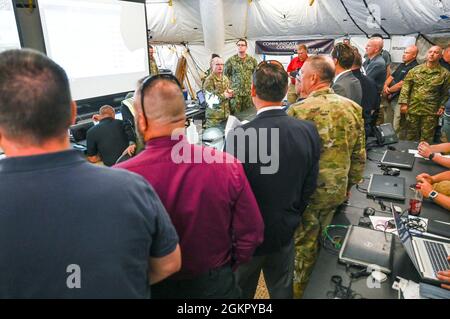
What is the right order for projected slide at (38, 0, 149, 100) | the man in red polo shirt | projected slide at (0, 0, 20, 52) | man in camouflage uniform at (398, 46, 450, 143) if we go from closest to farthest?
projected slide at (0, 0, 20, 52)
projected slide at (38, 0, 149, 100)
man in camouflage uniform at (398, 46, 450, 143)
the man in red polo shirt

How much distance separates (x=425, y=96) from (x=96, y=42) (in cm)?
451

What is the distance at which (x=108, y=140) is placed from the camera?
10.1 feet

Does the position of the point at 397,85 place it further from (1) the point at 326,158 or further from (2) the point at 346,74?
(1) the point at 326,158

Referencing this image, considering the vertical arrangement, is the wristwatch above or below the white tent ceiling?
below

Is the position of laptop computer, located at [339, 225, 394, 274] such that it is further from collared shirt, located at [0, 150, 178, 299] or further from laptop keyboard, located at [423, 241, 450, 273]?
collared shirt, located at [0, 150, 178, 299]

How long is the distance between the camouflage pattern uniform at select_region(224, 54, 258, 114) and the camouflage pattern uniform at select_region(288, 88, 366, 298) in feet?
13.4

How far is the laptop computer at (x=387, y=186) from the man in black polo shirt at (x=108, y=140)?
224 centimetres

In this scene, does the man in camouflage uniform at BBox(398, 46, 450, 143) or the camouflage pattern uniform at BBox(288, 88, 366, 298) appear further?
the man in camouflage uniform at BBox(398, 46, 450, 143)

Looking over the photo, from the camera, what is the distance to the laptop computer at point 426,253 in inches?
49.6

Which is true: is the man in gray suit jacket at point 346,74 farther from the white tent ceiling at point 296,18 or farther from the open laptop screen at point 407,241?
the white tent ceiling at point 296,18

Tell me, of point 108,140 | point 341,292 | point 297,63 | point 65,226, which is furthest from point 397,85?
point 65,226

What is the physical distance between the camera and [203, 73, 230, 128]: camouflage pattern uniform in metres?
4.89

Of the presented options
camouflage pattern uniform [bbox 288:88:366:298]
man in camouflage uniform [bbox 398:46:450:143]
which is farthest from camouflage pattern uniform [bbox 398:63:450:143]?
camouflage pattern uniform [bbox 288:88:366:298]

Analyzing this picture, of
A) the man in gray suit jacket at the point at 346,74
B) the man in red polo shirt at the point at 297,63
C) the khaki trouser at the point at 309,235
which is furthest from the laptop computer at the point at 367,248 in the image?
the man in red polo shirt at the point at 297,63
